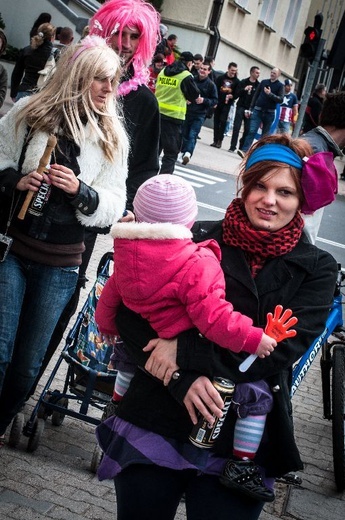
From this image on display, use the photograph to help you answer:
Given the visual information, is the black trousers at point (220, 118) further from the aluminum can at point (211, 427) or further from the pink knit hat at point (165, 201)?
the aluminum can at point (211, 427)

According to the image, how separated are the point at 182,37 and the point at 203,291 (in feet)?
112

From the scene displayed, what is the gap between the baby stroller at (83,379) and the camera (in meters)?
4.96

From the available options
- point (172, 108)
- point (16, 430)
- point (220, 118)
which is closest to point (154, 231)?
point (16, 430)

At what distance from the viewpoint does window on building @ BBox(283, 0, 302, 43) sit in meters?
43.4

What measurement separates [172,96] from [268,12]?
91.1ft

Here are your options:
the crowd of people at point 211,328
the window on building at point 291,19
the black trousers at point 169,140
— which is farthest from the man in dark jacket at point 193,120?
the window on building at point 291,19

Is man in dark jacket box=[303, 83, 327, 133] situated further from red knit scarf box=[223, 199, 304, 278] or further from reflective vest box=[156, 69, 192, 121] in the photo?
red knit scarf box=[223, 199, 304, 278]

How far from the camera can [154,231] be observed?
2846 mm

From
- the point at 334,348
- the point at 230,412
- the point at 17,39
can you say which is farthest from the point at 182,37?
the point at 230,412

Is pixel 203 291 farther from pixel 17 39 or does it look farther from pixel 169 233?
pixel 17 39

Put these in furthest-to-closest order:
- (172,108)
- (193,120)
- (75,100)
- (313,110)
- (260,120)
Result: 1. (260,120)
2. (313,110)
3. (193,120)
4. (172,108)
5. (75,100)

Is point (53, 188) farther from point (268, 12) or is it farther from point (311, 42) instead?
point (268, 12)

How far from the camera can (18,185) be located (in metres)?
4.13

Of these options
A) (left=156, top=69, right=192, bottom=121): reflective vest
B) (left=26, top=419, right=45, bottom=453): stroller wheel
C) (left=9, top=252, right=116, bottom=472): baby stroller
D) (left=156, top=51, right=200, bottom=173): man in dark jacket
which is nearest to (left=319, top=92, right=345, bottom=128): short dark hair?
(left=9, top=252, right=116, bottom=472): baby stroller
